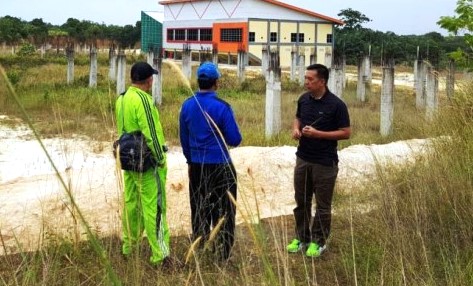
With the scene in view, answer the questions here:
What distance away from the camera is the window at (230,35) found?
3767 centimetres

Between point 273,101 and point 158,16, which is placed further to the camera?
point 158,16

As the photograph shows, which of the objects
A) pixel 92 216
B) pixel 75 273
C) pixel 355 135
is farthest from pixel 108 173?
pixel 355 135

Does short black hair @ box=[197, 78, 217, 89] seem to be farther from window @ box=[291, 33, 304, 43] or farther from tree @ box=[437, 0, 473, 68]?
window @ box=[291, 33, 304, 43]

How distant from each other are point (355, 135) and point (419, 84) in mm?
3672

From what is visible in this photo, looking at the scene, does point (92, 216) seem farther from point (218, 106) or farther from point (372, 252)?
point (372, 252)

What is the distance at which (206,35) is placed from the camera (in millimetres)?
41875

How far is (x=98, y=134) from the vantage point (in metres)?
9.95

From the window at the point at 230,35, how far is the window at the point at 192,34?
3823mm

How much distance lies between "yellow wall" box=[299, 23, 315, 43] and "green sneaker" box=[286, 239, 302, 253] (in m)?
36.9

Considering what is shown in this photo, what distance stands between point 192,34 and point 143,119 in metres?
40.5

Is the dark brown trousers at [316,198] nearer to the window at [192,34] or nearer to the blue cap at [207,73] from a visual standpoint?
the blue cap at [207,73]

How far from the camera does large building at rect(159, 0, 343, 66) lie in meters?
37.6

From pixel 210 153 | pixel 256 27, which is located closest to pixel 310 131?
pixel 210 153

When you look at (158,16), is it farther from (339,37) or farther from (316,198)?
(316,198)
